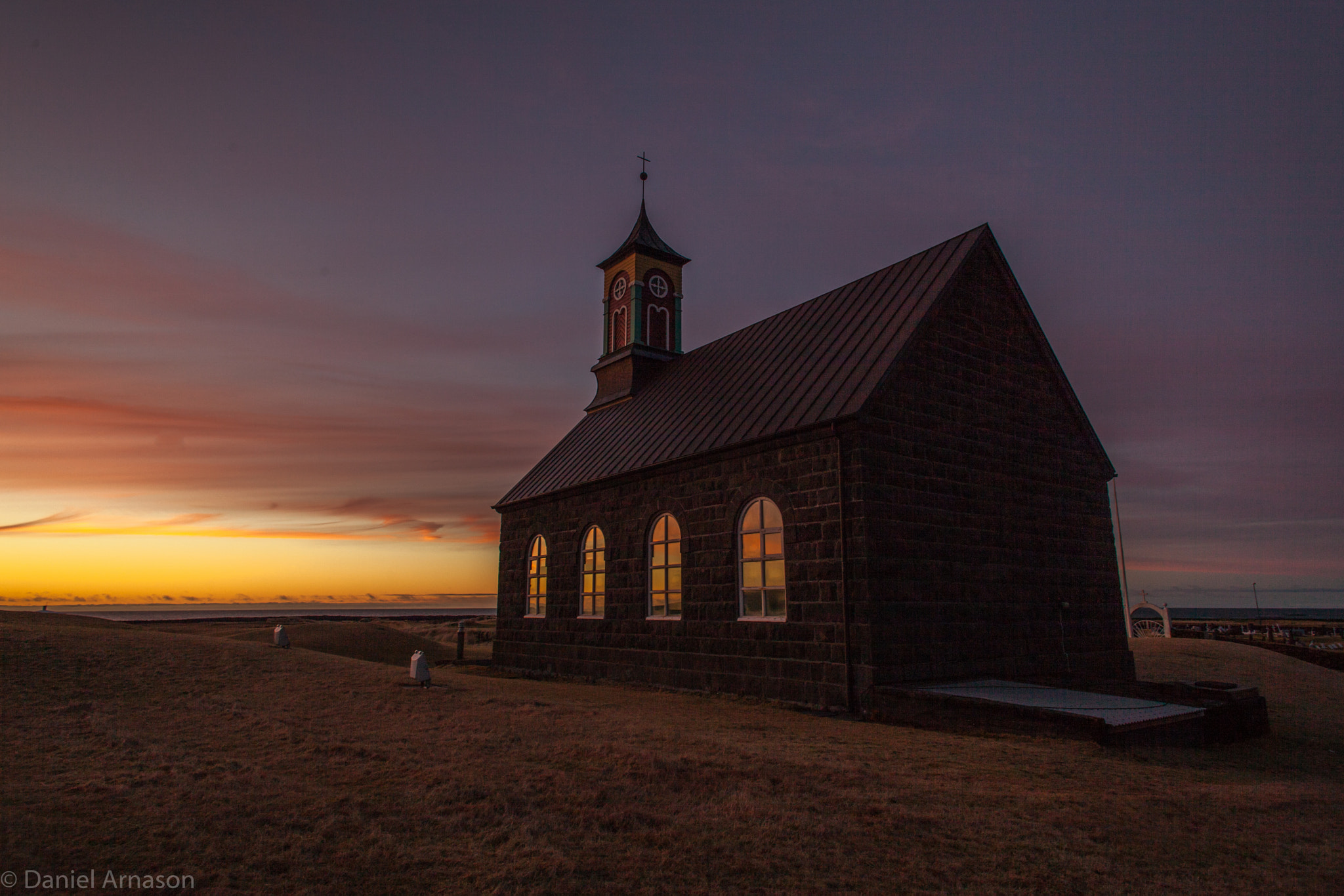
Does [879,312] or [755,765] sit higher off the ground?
[879,312]

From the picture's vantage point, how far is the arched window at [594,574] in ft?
65.2

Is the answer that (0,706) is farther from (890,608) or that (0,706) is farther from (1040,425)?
(1040,425)

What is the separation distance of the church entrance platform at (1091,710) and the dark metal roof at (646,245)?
1765 cm

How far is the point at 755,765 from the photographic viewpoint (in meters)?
8.38

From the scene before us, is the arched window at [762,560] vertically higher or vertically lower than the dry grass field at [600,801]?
higher

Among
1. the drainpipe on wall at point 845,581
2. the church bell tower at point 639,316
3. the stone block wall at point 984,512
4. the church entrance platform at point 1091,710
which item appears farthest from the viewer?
the church bell tower at point 639,316

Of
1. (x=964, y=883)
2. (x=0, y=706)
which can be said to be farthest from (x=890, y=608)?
(x=0, y=706)

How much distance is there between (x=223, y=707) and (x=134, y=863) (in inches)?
238

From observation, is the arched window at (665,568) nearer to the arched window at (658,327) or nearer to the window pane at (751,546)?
the window pane at (751,546)

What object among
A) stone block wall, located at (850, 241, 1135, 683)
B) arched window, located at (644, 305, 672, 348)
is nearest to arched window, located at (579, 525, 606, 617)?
arched window, located at (644, 305, 672, 348)

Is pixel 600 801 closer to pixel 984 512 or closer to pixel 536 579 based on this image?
pixel 984 512

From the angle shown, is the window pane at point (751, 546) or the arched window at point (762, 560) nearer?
the arched window at point (762, 560)

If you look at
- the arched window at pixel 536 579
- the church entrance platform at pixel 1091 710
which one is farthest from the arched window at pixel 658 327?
the church entrance platform at pixel 1091 710

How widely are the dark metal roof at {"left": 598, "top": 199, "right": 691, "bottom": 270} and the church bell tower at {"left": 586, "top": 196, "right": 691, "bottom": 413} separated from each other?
0.02 m
